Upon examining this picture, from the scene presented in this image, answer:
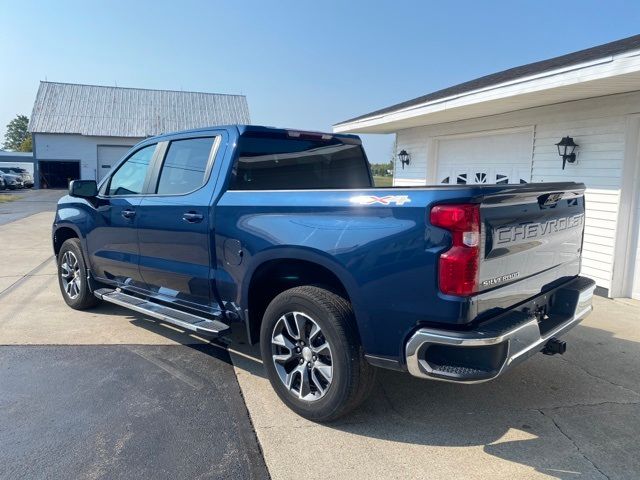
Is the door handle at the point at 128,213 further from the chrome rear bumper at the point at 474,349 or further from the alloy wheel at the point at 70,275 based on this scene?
the chrome rear bumper at the point at 474,349

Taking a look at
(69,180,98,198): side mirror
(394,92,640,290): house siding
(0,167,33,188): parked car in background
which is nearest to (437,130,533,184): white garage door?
(394,92,640,290): house siding

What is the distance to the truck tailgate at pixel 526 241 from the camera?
2789 mm

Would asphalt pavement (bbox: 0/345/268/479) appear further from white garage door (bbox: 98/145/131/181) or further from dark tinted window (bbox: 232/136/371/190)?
white garage door (bbox: 98/145/131/181)

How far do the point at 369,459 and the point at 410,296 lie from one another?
102cm

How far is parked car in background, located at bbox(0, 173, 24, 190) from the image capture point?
115ft

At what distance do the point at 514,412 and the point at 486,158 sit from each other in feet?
22.3

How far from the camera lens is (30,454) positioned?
297 cm

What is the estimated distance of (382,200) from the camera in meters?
2.91

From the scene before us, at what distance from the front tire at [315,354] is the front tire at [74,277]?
311cm

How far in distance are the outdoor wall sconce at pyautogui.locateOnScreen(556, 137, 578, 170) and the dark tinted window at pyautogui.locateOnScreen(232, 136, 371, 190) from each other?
387 cm

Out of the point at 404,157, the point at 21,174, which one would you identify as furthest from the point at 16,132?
the point at 404,157

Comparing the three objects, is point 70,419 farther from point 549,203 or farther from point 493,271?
point 549,203

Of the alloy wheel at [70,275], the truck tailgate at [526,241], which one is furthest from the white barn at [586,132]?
the alloy wheel at [70,275]

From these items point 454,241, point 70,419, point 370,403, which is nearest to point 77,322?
point 70,419
